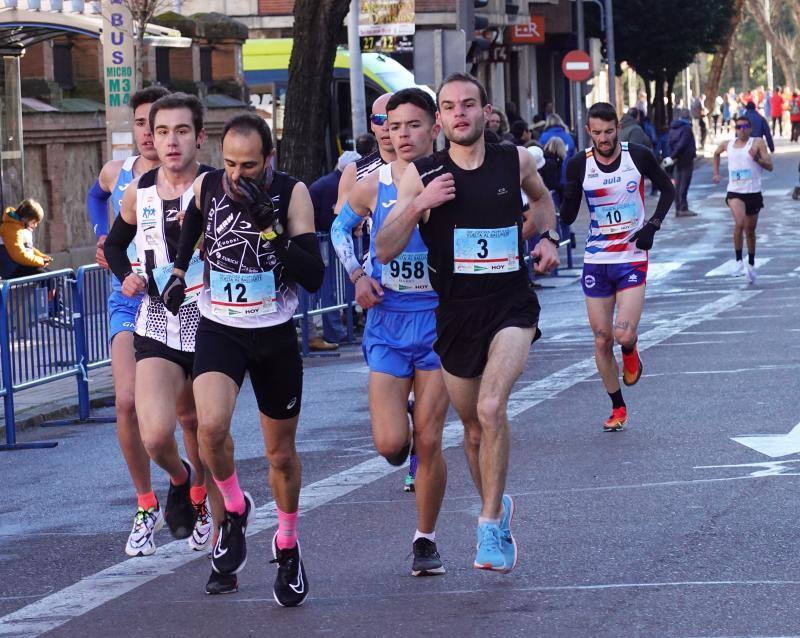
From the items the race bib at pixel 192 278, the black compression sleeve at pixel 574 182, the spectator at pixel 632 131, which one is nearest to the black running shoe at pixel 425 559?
the race bib at pixel 192 278

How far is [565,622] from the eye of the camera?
623cm

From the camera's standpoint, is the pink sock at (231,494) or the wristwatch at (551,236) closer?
the pink sock at (231,494)

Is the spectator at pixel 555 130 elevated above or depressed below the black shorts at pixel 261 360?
above

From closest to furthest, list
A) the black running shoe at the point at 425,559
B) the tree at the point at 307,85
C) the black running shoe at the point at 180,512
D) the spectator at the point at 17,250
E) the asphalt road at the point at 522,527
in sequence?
the asphalt road at the point at 522,527 → the black running shoe at the point at 425,559 → the black running shoe at the point at 180,512 → the spectator at the point at 17,250 → the tree at the point at 307,85

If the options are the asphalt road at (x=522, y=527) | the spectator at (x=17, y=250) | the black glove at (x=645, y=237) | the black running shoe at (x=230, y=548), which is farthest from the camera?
the spectator at (x=17, y=250)

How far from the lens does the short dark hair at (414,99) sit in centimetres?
733

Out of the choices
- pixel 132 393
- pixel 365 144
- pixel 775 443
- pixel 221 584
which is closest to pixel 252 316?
pixel 221 584

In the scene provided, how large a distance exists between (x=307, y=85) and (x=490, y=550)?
39.8ft

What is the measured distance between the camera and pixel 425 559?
705 cm

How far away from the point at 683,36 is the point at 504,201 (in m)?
54.1

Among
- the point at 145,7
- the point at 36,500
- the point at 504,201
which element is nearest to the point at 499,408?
the point at 504,201

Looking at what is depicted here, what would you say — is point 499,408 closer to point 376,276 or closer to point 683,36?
point 376,276

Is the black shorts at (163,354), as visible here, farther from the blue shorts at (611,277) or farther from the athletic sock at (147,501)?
the blue shorts at (611,277)

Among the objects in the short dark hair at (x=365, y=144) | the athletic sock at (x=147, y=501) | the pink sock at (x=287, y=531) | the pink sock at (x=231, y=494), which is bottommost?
the athletic sock at (x=147, y=501)
